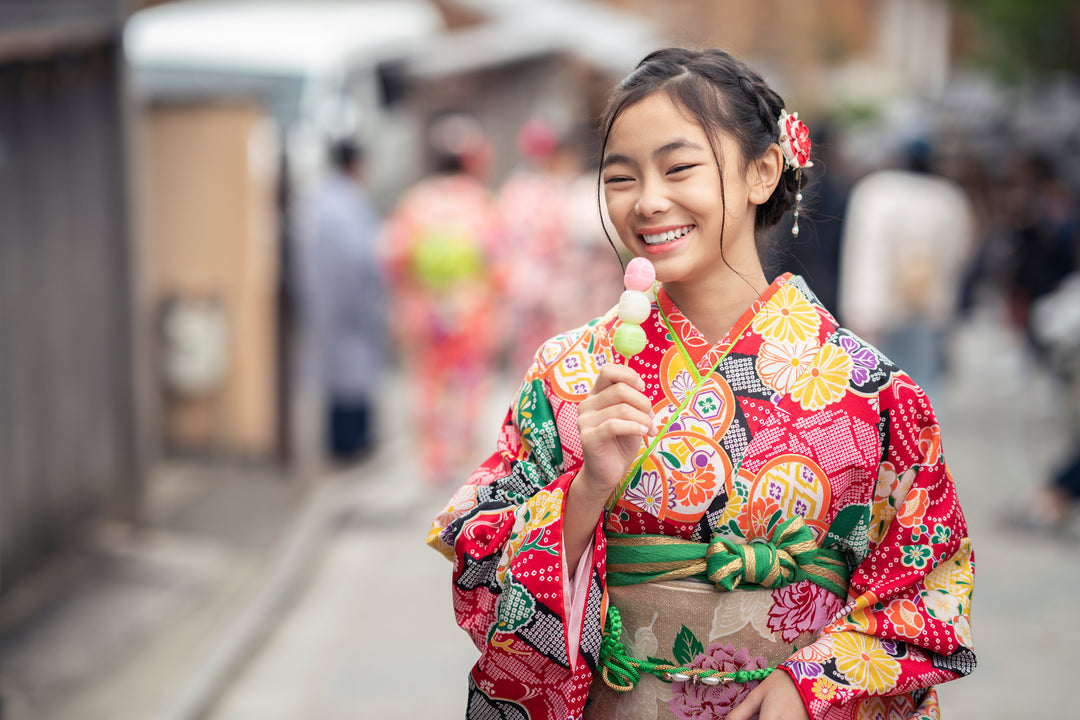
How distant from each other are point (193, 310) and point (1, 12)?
3334 mm

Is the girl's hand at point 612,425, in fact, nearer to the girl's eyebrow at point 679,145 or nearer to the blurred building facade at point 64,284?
the girl's eyebrow at point 679,145

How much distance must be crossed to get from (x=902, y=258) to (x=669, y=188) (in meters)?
4.65

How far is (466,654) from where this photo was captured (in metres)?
4.66

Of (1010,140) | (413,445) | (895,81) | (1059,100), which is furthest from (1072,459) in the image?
(895,81)

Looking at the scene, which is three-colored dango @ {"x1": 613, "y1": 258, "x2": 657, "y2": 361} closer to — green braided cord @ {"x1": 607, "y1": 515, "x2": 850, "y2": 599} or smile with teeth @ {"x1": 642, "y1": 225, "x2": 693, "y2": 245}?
smile with teeth @ {"x1": 642, "y1": 225, "x2": 693, "y2": 245}

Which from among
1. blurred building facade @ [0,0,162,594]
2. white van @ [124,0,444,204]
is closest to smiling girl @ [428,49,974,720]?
blurred building facade @ [0,0,162,594]

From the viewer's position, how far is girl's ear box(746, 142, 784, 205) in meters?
1.81

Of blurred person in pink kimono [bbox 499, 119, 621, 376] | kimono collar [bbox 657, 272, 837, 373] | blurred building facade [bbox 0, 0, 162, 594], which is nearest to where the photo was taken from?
kimono collar [bbox 657, 272, 837, 373]

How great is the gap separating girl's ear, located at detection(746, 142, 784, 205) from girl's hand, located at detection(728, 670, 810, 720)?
29.3 inches

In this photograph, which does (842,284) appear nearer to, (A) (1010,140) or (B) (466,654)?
(B) (466,654)

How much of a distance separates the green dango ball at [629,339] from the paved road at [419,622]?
2.80m

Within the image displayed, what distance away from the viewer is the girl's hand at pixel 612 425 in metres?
1.61

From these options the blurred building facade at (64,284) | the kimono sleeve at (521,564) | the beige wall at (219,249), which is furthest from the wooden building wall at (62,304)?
the kimono sleeve at (521,564)

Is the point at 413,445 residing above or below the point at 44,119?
below
